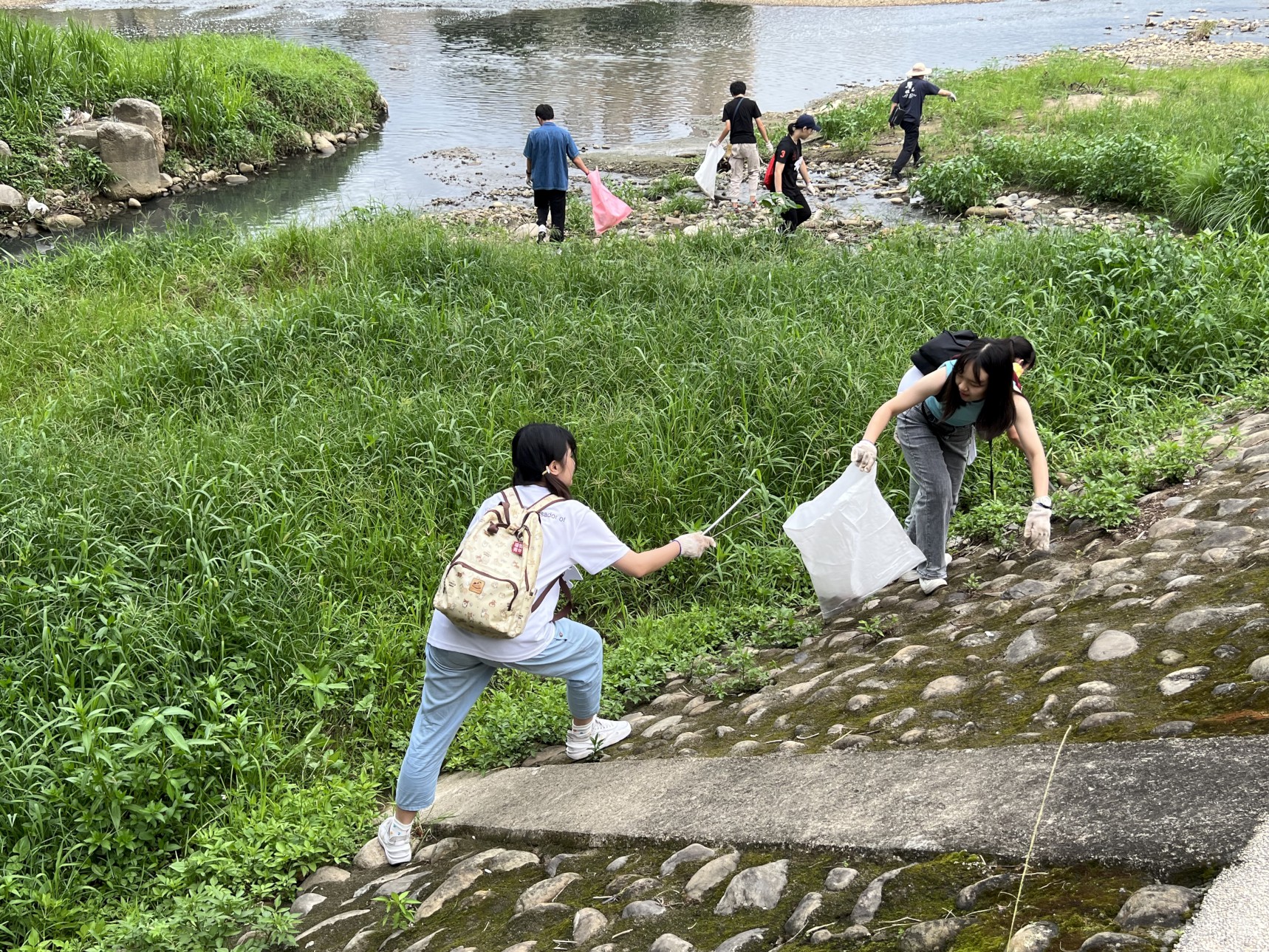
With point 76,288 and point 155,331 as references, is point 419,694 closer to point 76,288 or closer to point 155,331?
point 155,331

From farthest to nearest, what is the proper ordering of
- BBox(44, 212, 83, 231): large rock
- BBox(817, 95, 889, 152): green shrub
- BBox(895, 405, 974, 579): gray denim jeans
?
BBox(817, 95, 889, 152): green shrub
BBox(44, 212, 83, 231): large rock
BBox(895, 405, 974, 579): gray denim jeans

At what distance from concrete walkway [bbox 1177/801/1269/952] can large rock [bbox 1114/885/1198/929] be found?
0.13 ft

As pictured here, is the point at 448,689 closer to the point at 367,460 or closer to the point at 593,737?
the point at 593,737

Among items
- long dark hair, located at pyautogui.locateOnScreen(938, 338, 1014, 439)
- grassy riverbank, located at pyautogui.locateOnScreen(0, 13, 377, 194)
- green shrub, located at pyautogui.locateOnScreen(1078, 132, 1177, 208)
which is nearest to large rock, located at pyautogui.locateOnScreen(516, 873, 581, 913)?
long dark hair, located at pyautogui.locateOnScreen(938, 338, 1014, 439)

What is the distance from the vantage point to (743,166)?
1425cm

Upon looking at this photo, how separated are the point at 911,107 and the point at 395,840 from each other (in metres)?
14.0

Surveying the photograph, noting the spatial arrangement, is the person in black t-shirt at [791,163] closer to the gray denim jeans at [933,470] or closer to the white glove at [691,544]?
the gray denim jeans at [933,470]

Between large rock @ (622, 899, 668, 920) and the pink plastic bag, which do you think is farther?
the pink plastic bag

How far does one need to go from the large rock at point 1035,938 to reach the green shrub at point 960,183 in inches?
486

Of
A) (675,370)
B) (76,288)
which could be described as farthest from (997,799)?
(76,288)

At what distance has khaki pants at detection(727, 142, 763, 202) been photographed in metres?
13.9

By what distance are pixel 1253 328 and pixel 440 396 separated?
19.2ft

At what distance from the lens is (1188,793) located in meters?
2.49

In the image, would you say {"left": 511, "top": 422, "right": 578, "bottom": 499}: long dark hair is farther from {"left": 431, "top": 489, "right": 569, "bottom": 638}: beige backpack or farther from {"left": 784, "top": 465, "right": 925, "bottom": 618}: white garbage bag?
{"left": 784, "top": 465, "right": 925, "bottom": 618}: white garbage bag
